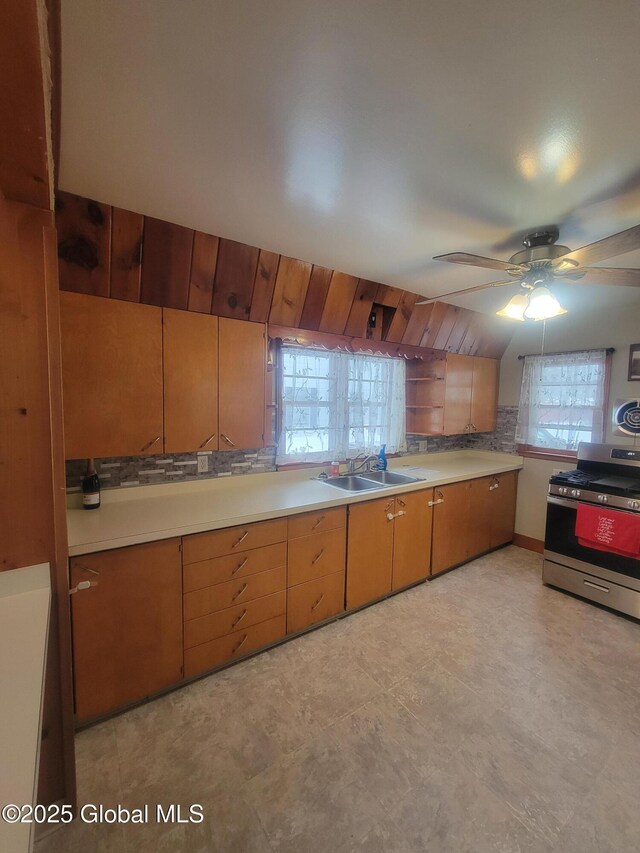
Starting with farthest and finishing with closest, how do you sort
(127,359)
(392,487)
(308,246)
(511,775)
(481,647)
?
(392,487), (481,647), (308,246), (127,359), (511,775)

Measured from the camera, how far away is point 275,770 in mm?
1458

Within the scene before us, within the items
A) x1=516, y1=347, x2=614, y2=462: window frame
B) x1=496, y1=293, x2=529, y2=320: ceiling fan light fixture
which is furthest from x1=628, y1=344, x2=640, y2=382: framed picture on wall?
x1=496, y1=293, x2=529, y2=320: ceiling fan light fixture

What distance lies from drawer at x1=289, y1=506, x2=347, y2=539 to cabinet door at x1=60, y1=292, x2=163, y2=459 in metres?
0.91

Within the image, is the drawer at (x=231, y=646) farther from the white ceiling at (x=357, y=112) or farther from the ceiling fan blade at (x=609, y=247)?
the ceiling fan blade at (x=609, y=247)

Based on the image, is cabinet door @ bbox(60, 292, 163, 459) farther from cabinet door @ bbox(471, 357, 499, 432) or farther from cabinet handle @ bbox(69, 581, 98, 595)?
cabinet door @ bbox(471, 357, 499, 432)

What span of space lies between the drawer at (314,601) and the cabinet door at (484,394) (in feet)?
7.44

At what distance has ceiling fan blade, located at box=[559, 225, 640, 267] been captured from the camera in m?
1.37

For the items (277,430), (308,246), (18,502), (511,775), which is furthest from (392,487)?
(18,502)

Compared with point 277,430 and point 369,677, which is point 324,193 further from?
point 369,677

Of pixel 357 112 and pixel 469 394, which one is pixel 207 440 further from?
pixel 469 394

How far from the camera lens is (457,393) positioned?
11.6ft

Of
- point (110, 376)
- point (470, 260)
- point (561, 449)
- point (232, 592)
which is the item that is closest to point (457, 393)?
point (561, 449)

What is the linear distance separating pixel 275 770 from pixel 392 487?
167 centimetres

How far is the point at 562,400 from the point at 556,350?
0.49 m
